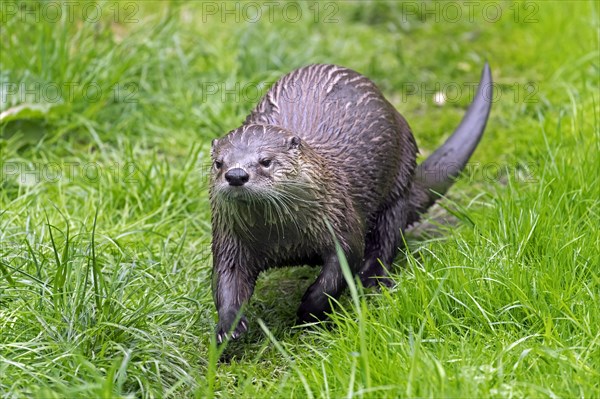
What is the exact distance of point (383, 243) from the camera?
10.9ft

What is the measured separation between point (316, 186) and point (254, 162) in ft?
0.84

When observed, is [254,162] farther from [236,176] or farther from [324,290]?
[324,290]

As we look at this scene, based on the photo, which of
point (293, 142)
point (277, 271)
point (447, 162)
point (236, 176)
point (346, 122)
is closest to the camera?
point (236, 176)

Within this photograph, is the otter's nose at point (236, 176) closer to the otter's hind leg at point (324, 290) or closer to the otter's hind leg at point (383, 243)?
the otter's hind leg at point (324, 290)

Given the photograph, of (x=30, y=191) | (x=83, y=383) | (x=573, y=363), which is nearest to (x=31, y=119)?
(x=30, y=191)

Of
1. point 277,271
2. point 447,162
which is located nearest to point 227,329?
point 277,271

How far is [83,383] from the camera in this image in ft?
7.74

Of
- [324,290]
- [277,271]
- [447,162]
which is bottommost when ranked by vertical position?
[277,271]

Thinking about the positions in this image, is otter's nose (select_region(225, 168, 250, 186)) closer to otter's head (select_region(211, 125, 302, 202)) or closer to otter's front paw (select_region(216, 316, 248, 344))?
otter's head (select_region(211, 125, 302, 202))

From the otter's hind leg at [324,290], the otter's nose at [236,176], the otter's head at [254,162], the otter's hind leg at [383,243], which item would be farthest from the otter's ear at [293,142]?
the otter's hind leg at [383,243]

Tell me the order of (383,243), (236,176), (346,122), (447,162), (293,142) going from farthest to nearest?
(447,162)
(383,243)
(346,122)
(293,142)
(236,176)

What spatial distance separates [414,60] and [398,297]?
2.77 meters

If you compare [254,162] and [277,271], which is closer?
[254,162]

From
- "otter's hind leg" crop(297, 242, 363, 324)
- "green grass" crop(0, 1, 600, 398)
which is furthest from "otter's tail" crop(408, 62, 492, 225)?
"otter's hind leg" crop(297, 242, 363, 324)
